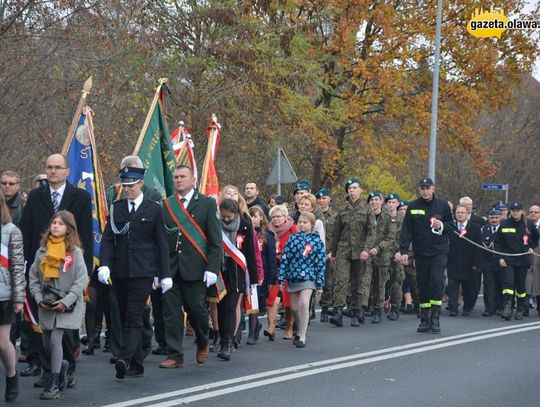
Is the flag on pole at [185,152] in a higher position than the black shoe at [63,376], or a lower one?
higher

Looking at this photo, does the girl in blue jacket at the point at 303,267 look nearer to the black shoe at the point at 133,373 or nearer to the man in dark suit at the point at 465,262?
the black shoe at the point at 133,373

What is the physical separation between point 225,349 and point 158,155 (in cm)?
291

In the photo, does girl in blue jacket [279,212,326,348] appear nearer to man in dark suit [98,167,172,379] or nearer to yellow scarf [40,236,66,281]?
man in dark suit [98,167,172,379]

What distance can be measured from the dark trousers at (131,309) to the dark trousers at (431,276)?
5591mm

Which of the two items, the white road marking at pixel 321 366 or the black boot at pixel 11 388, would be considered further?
the white road marking at pixel 321 366

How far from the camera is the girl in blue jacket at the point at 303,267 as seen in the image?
1317cm

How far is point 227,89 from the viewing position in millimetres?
21766

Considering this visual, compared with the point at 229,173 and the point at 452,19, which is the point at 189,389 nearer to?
the point at 229,173

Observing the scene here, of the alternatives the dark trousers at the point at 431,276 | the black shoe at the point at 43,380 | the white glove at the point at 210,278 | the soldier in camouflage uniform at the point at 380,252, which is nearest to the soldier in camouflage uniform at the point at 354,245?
the soldier in camouflage uniform at the point at 380,252

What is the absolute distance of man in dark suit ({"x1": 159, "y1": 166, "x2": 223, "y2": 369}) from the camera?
10883 mm

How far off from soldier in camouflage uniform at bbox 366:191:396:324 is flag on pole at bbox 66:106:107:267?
529 centimetres

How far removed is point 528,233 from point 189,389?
10.2 metres

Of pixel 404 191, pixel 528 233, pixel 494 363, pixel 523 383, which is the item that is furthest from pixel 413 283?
pixel 404 191

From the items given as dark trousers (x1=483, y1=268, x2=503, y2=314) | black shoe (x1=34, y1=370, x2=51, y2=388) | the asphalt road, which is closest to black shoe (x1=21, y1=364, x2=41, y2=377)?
the asphalt road
